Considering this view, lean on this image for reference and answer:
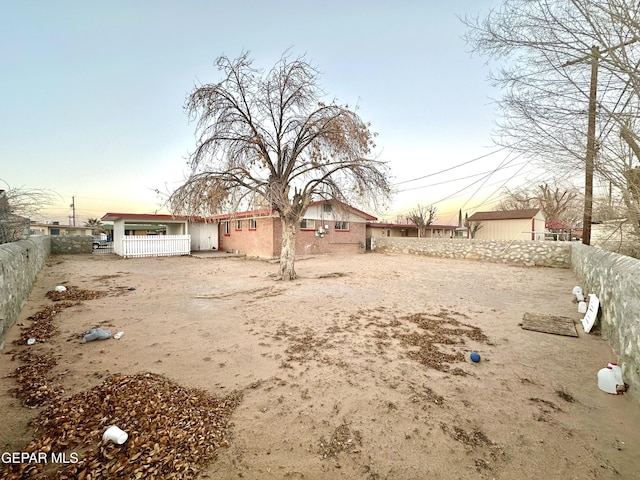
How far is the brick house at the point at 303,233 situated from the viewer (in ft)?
51.9

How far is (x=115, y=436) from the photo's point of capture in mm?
1900

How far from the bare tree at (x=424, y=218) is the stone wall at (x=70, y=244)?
24630 mm

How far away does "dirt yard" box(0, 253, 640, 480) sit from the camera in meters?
1.85

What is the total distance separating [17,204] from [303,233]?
40.6ft

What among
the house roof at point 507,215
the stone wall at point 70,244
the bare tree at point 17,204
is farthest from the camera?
the house roof at point 507,215

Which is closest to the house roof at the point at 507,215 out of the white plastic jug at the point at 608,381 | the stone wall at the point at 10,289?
the white plastic jug at the point at 608,381

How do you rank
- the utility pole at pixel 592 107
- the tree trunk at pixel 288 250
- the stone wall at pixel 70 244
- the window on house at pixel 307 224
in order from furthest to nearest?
1. the window on house at pixel 307 224
2. the stone wall at pixel 70 244
3. the tree trunk at pixel 288 250
4. the utility pole at pixel 592 107

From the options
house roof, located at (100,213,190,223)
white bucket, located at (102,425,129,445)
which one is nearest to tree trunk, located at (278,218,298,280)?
white bucket, located at (102,425,129,445)

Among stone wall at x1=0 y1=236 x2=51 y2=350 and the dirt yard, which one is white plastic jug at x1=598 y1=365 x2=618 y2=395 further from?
stone wall at x1=0 y1=236 x2=51 y2=350

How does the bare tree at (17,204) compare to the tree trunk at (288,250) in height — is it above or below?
above

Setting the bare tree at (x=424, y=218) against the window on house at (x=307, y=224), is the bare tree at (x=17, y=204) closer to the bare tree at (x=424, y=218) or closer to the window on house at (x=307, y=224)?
the window on house at (x=307, y=224)

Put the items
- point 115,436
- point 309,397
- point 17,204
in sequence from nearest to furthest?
1. point 115,436
2. point 309,397
3. point 17,204

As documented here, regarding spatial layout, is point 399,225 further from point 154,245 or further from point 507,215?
point 154,245

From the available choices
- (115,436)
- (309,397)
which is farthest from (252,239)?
(115,436)
